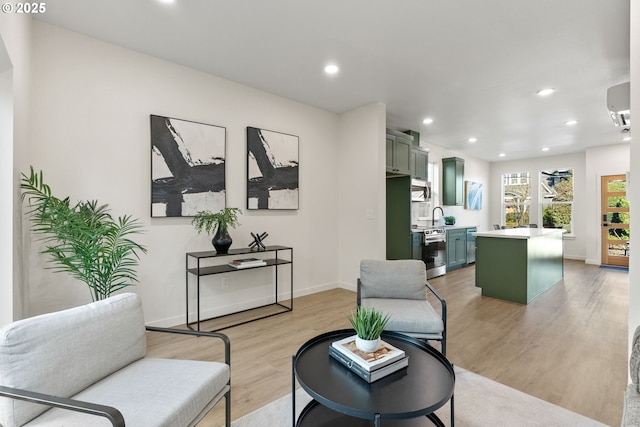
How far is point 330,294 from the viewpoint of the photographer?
4.44 metres

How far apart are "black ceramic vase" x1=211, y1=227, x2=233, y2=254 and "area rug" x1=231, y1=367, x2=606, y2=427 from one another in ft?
5.60

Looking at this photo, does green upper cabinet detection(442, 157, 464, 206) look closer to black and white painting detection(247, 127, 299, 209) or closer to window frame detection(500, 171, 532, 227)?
window frame detection(500, 171, 532, 227)

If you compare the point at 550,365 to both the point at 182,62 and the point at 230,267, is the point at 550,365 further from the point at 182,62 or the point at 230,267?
the point at 182,62

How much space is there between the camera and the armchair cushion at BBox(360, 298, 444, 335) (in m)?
2.19

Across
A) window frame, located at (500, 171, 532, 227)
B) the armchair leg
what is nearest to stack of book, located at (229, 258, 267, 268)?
the armchair leg

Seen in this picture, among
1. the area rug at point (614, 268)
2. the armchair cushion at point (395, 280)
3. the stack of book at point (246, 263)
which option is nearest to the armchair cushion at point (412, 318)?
the armchair cushion at point (395, 280)

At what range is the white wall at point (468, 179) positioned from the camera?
7.04 metres

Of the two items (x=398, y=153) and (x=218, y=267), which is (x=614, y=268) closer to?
(x=398, y=153)

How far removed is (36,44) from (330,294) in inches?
162

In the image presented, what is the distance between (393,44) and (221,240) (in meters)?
2.61

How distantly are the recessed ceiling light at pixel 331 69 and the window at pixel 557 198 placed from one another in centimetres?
773

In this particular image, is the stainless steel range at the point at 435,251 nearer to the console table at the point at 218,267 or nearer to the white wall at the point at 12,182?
the console table at the point at 218,267

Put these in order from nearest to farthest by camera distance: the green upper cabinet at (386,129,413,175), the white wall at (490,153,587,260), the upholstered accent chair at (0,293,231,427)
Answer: the upholstered accent chair at (0,293,231,427)
the green upper cabinet at (386,129,413,175)
the white wall at (490,153,587,260)

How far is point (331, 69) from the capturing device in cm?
333
